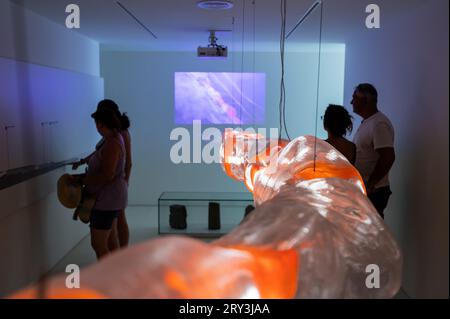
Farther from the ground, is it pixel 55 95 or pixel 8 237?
pixel 55 95

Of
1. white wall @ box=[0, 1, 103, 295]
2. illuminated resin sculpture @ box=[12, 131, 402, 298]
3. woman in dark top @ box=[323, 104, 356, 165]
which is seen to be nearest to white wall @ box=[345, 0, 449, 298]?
woman in dark top @ box=[323, 104, 356, 165]

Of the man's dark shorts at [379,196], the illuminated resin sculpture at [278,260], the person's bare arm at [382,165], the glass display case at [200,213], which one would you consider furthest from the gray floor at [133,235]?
the illuminated resin sculpture at [278,260]

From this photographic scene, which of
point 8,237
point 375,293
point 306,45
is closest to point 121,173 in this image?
point 8,237

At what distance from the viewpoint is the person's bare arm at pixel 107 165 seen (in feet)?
11.1

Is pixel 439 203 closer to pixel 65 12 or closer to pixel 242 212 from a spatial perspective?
pixel 242 212

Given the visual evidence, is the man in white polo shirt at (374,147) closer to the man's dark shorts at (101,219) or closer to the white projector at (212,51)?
the man's dark shorts at (101,219)

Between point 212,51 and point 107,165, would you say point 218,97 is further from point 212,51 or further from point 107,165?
point 107,165

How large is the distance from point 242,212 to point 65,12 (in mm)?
2823

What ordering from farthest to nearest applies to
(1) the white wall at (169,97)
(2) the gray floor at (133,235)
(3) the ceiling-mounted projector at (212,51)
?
(1) the white wall at (169,97), (3) the ceiling-mounted projector at (212,51), (2) the gray floor at (133,235)

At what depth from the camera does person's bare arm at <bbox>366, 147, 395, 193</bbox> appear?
11.0 ft

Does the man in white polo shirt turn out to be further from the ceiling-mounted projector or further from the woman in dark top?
the ceiling-mounted projector

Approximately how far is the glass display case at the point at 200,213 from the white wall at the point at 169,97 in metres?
1.83

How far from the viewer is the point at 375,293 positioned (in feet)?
2.84

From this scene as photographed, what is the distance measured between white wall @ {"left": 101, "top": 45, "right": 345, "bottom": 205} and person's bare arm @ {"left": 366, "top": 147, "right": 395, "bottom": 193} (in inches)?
166
